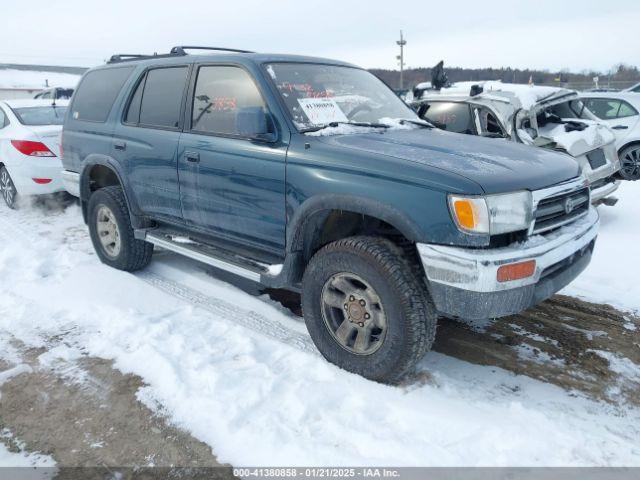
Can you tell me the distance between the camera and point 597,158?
256 inches

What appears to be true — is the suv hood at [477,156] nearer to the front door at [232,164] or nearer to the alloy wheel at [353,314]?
the front door at [232,164]

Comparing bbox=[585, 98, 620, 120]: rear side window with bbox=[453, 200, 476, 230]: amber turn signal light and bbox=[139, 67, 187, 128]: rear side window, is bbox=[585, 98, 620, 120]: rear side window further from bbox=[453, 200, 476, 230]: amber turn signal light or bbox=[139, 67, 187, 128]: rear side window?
bbox=[453, 200, 476, 230]: amber turn signal light

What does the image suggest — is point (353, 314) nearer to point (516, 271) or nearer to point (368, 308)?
point (368, 308)

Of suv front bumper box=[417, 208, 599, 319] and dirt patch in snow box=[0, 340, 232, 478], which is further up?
suv front bumper box=[417, 208, 599, 319]

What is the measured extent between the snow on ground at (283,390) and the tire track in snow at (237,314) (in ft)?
0.05

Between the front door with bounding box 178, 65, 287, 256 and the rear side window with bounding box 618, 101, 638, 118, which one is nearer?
the front door with bounding box 178, 65, 287, 256

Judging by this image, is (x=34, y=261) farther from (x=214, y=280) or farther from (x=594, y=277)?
(x=594, y=277)

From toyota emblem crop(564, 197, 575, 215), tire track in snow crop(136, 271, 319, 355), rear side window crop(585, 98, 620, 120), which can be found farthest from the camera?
rear side window crop(585, 98, 620, 120)

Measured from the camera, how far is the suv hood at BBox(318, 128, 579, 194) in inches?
108

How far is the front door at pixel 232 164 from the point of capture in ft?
10.9

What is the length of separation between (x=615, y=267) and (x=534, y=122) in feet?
7.73

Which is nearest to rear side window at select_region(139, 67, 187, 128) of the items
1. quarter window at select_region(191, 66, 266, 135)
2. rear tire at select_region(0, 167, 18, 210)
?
quarter window at select_region(191, 66, 266, 135)

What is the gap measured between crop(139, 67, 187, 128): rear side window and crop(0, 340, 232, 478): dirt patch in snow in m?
1.97

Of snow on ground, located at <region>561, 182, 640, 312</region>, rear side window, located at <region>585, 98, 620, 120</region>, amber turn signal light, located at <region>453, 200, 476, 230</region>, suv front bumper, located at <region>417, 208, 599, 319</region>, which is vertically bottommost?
snow on ground, located at <region>561, 182, 640, 312</region>
